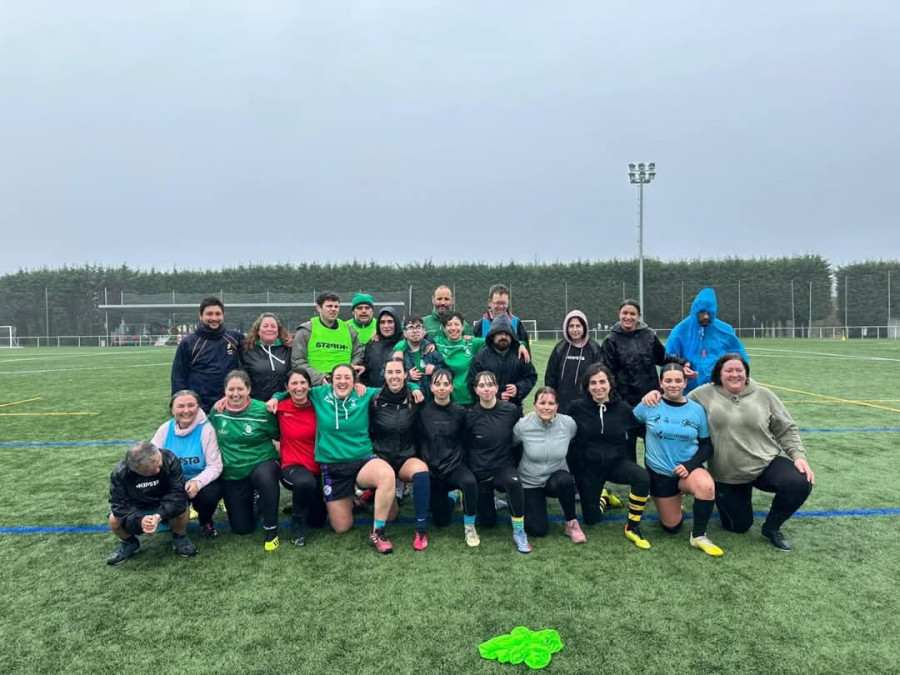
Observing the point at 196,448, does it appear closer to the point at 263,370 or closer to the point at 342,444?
the point at 263,370

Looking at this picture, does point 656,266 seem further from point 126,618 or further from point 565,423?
point 126,618

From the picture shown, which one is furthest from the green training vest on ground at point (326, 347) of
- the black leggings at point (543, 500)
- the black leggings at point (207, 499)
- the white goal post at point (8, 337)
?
the white goal post at point (8, 337)

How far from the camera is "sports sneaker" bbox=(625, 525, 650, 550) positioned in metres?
3.52

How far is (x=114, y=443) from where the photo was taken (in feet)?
21.1

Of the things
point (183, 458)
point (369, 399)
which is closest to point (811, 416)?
point (369, 399)

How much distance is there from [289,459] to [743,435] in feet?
10.8

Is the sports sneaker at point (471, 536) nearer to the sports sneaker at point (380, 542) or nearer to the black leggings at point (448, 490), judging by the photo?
the black leggings at point (448, 490)

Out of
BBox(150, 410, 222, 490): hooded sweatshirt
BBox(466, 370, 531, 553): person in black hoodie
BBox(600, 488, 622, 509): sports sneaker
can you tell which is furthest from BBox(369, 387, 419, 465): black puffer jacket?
BBox(600, 488, 622, 509): sports sneaker

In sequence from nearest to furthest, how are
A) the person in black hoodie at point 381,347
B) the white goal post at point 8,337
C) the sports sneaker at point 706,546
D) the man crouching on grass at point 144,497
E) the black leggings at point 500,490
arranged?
1. the man crouching on grass at point 144,497
2. the sports sneaker at point 706,546
3. the black leggings at point 500,490
4. the person in black hoodie at point 381,347
5. the white goal post at point 8,337

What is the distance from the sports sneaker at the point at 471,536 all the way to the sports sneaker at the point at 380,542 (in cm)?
52

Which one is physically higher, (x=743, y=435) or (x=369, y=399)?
(x=369, y=399)

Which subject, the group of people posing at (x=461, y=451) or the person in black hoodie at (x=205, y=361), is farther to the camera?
the person in black hoodie at (x=205, y=361)

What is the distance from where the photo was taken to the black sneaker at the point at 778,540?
11.4ft

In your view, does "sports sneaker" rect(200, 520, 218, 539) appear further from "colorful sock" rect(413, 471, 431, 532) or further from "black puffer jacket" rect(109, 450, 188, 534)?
"colorful sock" rect(413, 471, 431, 532)
